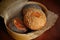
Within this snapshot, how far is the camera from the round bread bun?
528 millimetres

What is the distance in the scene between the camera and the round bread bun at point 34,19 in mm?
528

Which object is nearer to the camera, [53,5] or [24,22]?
[24,22]

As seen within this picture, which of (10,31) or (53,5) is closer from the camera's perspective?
(10,31)

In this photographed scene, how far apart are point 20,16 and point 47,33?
5.1 inches

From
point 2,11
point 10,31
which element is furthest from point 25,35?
point 2,11

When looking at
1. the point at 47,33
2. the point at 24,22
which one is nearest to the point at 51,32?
the point at 47,33

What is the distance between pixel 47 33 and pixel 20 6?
157mm

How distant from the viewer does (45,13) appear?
0.59 m

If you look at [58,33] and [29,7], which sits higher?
[29,7]

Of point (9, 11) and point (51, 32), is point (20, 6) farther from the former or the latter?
point (51, 32)

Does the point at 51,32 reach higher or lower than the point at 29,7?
lower

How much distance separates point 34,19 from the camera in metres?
0.53

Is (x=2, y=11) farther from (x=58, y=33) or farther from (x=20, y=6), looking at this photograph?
(x=58, y=33)

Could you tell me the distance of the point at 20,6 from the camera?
608 millimetres
